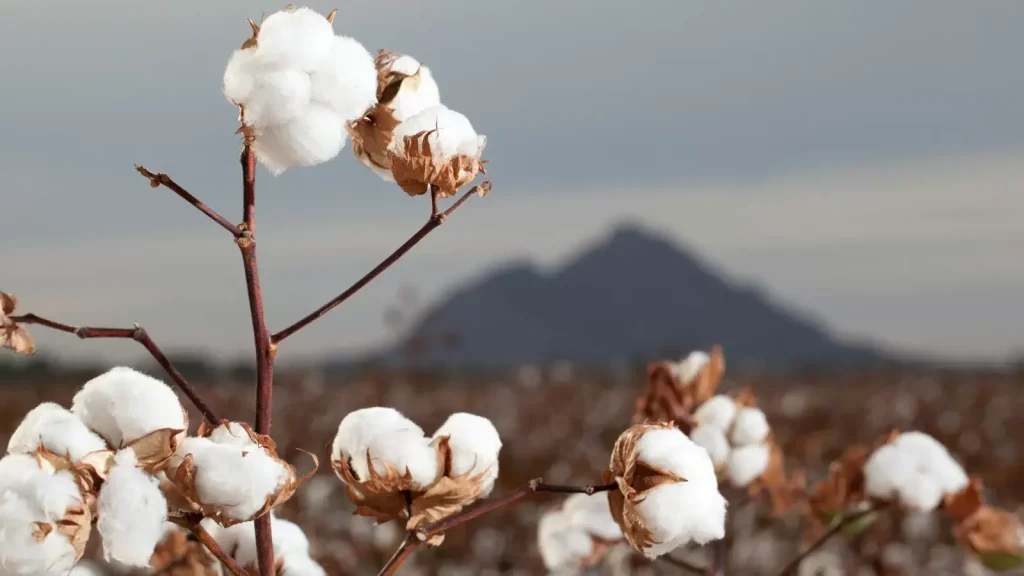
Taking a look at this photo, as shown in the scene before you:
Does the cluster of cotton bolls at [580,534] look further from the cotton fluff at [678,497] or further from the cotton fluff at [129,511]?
the cotton fluff at [129,511]

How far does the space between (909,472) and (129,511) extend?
Answer: 101cm

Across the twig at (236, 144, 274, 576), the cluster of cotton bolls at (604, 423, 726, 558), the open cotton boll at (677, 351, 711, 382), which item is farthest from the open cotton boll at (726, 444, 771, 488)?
the twig at (236, 144, 274, 576)

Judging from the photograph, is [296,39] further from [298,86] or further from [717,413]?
[717,413]

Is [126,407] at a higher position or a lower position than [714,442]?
higher

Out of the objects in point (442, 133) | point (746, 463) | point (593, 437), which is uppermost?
point (442, 133)

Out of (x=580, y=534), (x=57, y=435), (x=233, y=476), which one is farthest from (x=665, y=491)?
(x=580, y=534)

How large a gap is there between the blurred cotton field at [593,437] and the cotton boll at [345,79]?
0.26 m

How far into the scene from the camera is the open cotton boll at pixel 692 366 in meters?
1.28

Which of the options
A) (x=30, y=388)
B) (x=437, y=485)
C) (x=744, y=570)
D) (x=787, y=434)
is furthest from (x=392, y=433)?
(x=30, y=388)

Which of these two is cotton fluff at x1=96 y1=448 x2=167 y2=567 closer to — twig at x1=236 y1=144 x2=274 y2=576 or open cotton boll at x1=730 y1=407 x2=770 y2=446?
twig at x1=236 y1=144 x2=274 y2=576

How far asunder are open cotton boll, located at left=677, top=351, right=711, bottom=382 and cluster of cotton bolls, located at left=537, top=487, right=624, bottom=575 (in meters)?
0.19

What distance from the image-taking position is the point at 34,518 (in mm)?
681

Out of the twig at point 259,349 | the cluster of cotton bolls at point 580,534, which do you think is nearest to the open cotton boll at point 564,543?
the cluster of cotton bolls at point 580,534

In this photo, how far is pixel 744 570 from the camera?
360 centimetres
